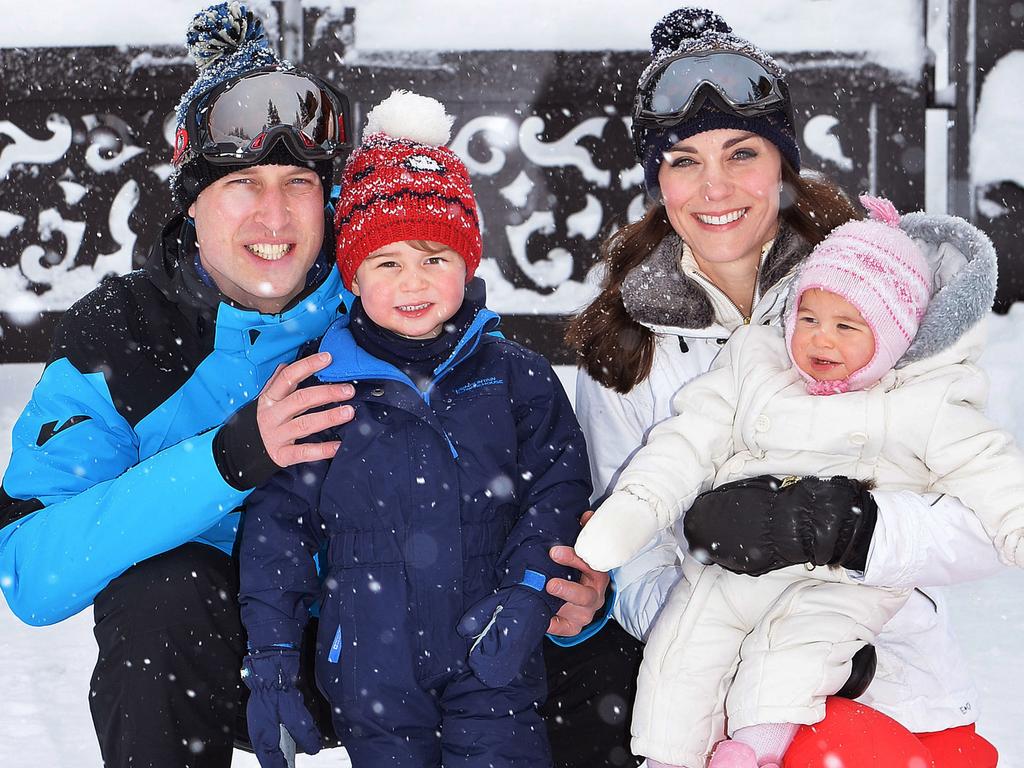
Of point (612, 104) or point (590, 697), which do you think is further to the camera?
point (612, 104)

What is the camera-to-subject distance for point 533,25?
22.3 ft

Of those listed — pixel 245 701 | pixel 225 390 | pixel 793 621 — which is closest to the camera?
pixel 793 621

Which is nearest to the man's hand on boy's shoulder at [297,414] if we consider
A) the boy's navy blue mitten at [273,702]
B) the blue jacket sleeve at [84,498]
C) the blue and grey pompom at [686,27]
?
Result: the blue jacket sleeve at [84,498]

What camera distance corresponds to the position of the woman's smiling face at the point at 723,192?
277 cm

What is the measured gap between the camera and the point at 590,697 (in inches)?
109

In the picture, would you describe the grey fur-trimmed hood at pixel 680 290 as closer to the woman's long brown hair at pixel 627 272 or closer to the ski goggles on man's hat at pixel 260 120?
the woman's long brown hair at pixel 627 272

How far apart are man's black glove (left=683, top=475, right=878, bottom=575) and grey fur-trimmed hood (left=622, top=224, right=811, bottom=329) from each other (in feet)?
1.88

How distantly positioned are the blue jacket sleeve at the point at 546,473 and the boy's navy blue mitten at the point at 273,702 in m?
0.50

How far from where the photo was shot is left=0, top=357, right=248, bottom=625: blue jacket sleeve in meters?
2.40

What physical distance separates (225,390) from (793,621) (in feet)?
4.68

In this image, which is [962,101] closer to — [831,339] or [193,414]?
[831,339]

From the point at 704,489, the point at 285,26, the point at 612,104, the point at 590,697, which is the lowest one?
the point at 590,697

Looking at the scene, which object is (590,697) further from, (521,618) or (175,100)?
(175,100)

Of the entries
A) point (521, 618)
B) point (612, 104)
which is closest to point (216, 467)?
point (521, 618)
